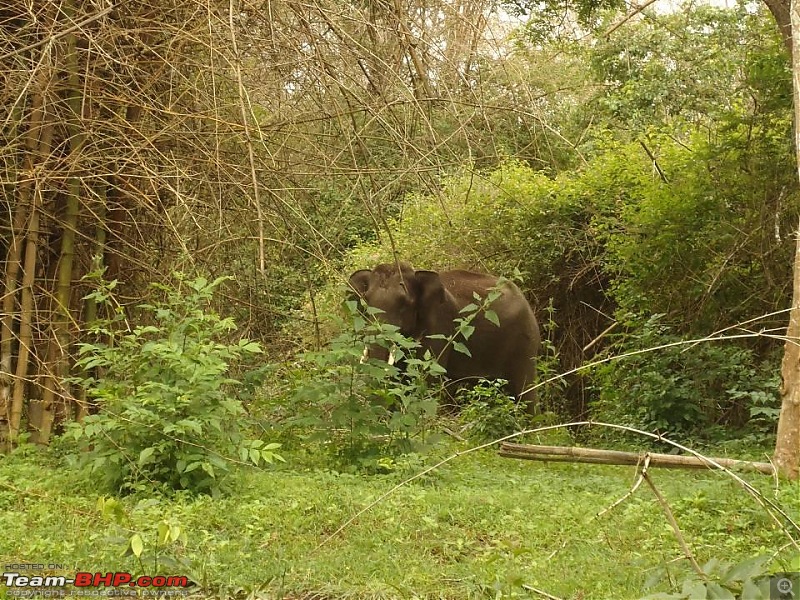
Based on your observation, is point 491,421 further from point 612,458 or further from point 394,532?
point 394,532

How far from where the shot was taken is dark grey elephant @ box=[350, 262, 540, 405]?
10148mm

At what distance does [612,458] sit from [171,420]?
2514 mm

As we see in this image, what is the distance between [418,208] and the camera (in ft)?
47.2

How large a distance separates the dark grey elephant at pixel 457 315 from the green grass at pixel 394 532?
4304 millimetres

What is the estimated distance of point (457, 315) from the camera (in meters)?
10.7

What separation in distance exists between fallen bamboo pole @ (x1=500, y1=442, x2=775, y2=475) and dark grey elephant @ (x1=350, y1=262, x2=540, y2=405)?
3869 millimetres

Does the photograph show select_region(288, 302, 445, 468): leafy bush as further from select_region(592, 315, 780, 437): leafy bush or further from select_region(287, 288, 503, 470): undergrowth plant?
select_region(592, 315, 780, 437): leafy bush

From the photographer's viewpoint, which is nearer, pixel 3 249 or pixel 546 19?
pixel 3 249

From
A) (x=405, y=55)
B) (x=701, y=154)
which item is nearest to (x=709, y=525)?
(x=405, y=55)

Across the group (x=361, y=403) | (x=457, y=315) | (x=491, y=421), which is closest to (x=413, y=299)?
(x=457, y=315)

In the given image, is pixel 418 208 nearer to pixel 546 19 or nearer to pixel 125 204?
pixel 546 19

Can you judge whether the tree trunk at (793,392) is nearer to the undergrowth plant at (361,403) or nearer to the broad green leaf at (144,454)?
the undergrowth plant at (361,403)

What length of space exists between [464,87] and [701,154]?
5140mm

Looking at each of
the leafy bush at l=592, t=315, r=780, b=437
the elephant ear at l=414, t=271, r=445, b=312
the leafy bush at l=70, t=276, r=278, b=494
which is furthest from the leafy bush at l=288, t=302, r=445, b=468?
the elephant ear at l=414, t=271, r=445, b=312
